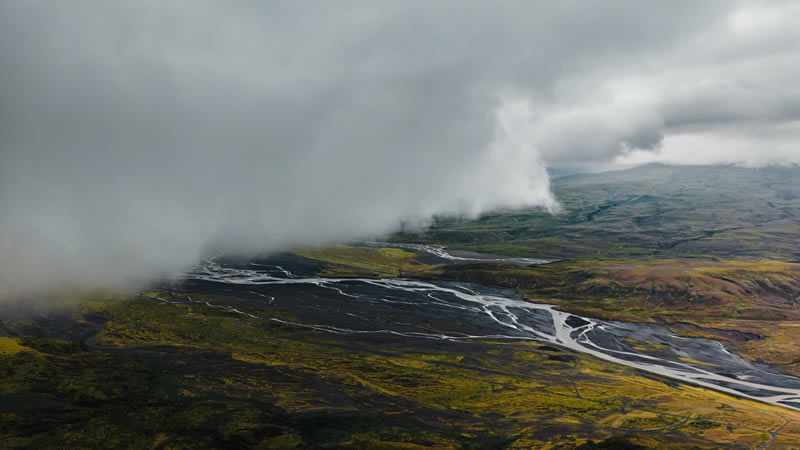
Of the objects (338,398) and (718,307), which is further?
(718,307)

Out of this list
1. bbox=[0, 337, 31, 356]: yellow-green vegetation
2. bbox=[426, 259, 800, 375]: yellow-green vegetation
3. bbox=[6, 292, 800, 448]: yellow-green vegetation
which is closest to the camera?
bbox=[6, 292, 800, 448]: yellow-green vegetation

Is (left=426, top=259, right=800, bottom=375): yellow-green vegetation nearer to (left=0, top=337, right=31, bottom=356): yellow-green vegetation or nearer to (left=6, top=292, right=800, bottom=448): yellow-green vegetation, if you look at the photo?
(left=6, top=292, right=800, bottom=448): yellow-green vegetation

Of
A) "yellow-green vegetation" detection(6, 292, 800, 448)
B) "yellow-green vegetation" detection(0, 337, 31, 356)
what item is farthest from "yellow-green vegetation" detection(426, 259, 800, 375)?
"yellow-green vegetation" detection(0, 337, 31, 356)

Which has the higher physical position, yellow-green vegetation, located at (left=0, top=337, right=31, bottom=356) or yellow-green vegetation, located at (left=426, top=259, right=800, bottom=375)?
yellow-green vegetation, located at (left=0, top=337, right=31, bottom=356)

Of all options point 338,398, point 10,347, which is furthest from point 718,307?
point 10,347

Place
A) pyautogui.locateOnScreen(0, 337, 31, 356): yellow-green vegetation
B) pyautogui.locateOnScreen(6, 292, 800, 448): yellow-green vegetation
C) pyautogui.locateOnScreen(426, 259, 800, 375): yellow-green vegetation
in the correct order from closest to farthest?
pyautogui.locateOnScreen(6, 292, 800, 448): yellow-green vegetation → pyautogui.locateOnScreen(0, 337, 31, 356): yellow-green vegetation → pyautogui.locateOnScreen(426, 259, 800, 375): yellow-green vegetation

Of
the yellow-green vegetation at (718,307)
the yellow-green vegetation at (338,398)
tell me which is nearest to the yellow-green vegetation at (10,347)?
the yellow-green vegetation at (338,398)

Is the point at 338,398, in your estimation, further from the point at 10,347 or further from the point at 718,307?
the point at 718,307

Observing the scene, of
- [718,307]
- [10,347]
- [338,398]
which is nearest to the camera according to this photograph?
[338,398]

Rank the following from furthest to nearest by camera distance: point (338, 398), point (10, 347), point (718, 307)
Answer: point (718, 307), point (10, 347), point (338, 398)
